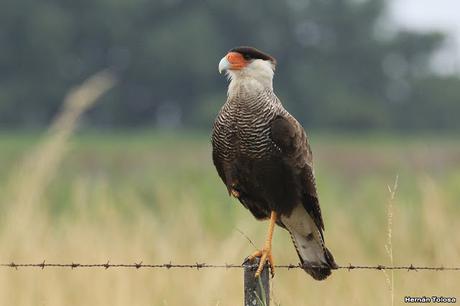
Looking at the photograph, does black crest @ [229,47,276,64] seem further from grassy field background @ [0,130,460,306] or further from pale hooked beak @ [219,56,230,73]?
grassy field background @ [0,130,460,306]

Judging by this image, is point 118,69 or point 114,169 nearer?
point 114,169

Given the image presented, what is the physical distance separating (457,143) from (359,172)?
7.46 meters

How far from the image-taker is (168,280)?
7.32 metres

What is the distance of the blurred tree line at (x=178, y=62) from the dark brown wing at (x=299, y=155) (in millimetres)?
40590

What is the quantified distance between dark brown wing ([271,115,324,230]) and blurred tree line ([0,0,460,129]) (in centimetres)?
4059

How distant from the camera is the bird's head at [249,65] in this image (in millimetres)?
5988

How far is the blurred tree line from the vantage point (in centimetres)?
4944

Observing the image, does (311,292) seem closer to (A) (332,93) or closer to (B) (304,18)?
(A) (332,93)

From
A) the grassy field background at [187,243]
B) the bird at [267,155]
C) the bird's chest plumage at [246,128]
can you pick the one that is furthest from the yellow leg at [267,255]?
the bird's chest plumage at [246,128]

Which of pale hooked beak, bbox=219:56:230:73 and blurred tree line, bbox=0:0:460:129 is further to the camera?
blurred tree line, bbox=0:0:460:129

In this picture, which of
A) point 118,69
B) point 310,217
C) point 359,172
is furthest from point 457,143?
point 310,217

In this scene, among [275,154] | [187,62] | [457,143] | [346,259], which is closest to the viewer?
[275,154]

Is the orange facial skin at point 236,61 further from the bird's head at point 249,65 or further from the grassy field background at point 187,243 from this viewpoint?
the grassy field background at point 187,243

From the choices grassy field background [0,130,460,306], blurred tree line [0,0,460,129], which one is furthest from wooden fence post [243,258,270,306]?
blurred tree line [0,0,460,129]
